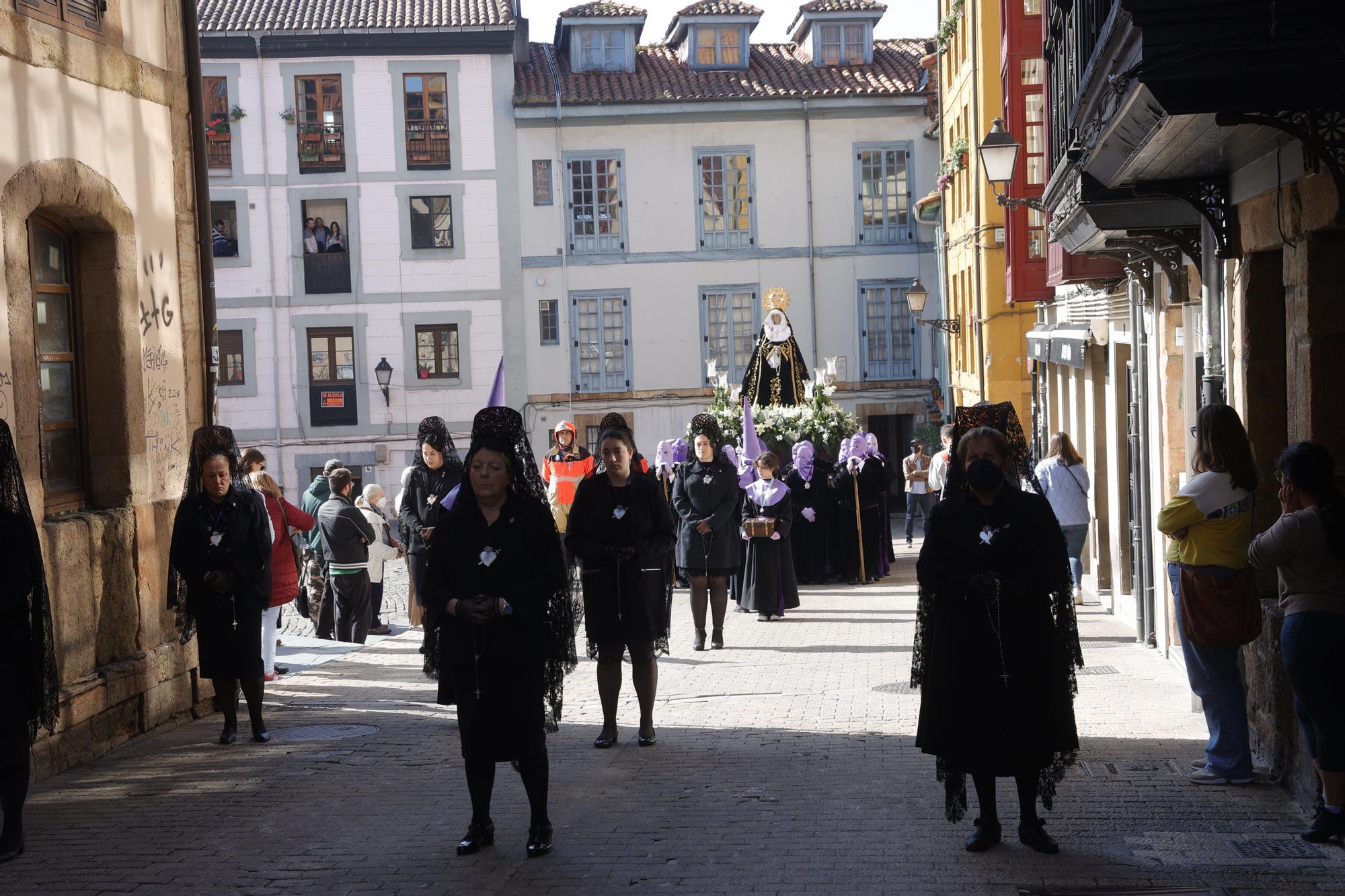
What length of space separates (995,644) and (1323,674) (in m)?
1.32

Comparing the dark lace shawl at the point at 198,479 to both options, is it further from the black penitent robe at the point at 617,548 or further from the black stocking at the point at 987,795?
the black stocking at the point at 987,795

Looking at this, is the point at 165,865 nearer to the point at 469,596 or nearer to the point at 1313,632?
the point at 469,596

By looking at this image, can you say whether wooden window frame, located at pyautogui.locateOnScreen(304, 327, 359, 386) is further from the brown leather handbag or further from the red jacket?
the brown leather handbag

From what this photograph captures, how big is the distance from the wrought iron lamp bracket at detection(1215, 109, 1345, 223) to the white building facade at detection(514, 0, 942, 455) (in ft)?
104

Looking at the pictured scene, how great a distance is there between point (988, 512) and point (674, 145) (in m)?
32.8

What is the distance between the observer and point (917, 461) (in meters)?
28.5

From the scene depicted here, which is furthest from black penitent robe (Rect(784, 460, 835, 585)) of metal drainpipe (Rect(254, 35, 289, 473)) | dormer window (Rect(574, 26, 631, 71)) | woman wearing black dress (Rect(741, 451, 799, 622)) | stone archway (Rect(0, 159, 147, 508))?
dormer window (Rect(574, 26, 631, 71))

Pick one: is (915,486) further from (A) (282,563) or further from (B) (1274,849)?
(B) (1274,849)

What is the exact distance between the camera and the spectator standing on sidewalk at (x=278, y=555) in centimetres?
1255

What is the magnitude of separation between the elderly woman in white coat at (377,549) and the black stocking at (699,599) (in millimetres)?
3193

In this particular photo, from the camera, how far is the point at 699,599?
14523 mm

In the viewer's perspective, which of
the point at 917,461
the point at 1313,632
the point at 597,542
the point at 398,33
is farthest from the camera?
the point at 398,33

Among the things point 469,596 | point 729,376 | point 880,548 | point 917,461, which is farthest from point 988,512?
point 729,376

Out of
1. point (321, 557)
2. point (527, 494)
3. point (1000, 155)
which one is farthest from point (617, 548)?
point (1000, 155)
